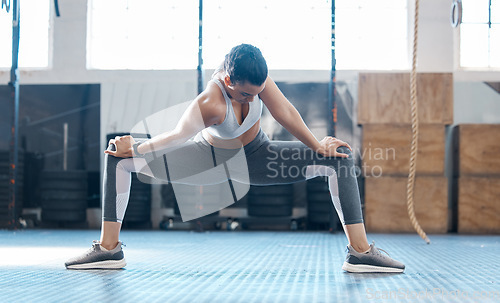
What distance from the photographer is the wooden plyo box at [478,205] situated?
535 cm

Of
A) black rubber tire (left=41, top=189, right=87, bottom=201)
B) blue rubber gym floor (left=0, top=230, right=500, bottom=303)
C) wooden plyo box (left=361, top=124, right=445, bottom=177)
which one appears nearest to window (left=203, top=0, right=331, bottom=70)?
wooden plyo box (left=361, top=124, right=445, bottom=177)

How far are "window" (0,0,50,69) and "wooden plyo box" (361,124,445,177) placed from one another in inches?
157

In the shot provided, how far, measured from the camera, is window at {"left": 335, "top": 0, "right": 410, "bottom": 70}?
20.4ft

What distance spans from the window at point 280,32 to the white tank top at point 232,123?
164 inches

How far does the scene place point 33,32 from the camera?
6.41 metres

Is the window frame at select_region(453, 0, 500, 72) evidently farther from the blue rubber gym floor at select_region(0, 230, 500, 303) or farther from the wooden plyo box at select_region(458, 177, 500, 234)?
the blue rubber gym floor at select_region(0, 230, 500, 303)

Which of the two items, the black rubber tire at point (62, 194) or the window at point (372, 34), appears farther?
the window at point (372, 34)

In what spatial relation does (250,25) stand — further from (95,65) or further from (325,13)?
(95,65)

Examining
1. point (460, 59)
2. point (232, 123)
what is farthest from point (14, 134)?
point (460, 59)

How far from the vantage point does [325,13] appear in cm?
624

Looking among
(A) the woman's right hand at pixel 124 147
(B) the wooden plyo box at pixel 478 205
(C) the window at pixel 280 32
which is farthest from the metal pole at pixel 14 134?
(B) the wooden plyo box at pixel 478 205

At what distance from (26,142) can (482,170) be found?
16.6 ft

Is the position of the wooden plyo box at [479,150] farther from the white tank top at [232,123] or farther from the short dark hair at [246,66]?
the short dark hair at [246,66]

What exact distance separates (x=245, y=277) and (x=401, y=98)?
382 cm
